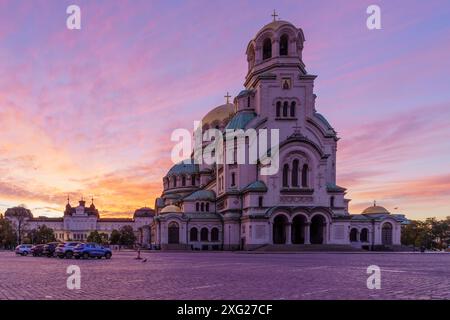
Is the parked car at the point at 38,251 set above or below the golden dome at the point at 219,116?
below

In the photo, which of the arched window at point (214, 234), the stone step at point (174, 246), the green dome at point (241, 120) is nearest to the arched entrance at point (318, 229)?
the arched window at point (214, 234)

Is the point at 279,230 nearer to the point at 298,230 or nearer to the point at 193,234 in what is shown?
the point at 298,230

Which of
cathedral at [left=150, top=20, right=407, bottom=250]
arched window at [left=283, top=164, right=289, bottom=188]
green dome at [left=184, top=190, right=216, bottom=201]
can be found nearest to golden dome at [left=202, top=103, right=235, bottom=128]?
cathedral at [left=150, top=20, right=407, bottom=250]

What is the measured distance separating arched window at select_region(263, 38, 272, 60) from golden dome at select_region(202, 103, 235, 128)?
858 inches

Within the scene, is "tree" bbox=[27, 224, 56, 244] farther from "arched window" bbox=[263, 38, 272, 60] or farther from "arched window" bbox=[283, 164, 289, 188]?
"arched window" bbox=[283, 164, 289, 188]

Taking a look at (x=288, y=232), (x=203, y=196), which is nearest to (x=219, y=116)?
(x=203, y=196)

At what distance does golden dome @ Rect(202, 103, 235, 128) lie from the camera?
343 ft

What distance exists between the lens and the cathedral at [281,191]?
73.2m

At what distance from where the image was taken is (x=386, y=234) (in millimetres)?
84875

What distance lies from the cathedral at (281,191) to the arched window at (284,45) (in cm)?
16

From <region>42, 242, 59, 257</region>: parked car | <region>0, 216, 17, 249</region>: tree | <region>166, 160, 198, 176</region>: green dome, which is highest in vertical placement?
<region>166, 160, 198, 176</region>: green dome

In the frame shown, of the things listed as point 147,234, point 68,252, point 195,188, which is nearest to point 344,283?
point 68,252

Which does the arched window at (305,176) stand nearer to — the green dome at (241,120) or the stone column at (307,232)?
the stone column at (307,232)

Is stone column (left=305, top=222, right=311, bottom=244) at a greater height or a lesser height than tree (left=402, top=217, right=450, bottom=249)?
greater
